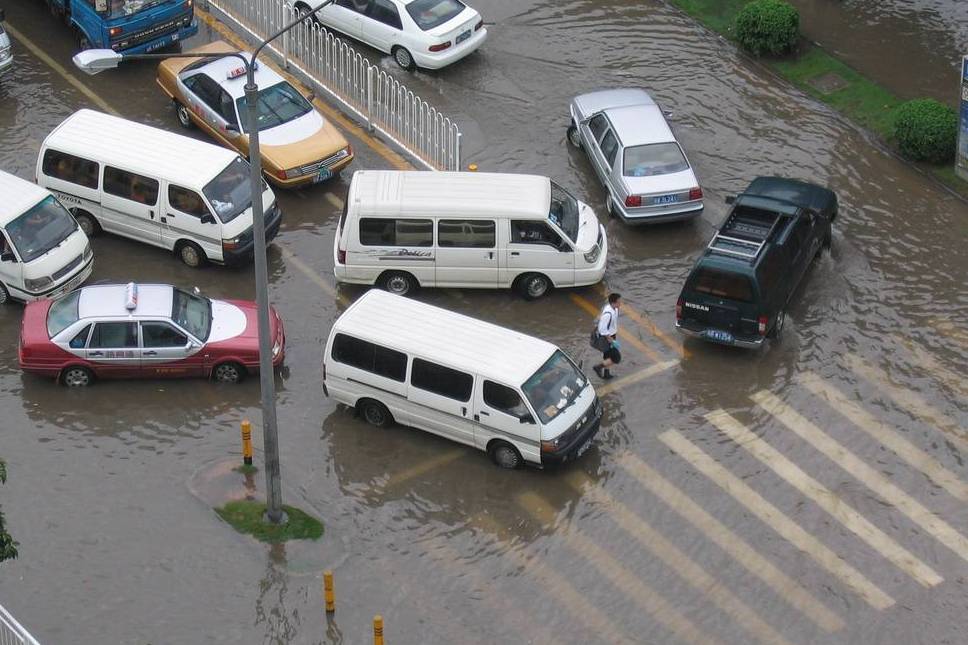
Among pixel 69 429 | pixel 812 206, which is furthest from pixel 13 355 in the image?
pixel 812 206

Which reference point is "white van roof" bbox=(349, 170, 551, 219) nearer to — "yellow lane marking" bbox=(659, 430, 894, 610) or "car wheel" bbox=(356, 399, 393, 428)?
"car wheel" bbox=(356, 399, 393, 428)

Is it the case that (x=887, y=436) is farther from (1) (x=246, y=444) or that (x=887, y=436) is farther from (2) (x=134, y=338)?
(2) (x=134, y=338)

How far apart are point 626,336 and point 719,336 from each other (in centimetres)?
157

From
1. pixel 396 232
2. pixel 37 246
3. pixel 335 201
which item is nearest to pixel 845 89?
pixel 335 201

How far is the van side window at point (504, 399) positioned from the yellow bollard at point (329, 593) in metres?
3.37

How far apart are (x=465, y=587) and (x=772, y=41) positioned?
15.5 m

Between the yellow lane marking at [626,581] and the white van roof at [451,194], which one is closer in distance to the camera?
the yellow lane marking at [626,581]

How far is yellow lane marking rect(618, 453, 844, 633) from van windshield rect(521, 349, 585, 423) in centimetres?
133

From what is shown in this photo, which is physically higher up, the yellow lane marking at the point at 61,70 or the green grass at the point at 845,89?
the green grass at the point at 845,89

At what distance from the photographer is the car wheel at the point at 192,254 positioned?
78.5 ft

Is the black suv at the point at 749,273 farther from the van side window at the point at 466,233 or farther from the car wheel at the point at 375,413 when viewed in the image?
the car wheel at the point at 375,413

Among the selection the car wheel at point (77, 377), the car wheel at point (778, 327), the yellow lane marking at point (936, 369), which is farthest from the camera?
the car wheel at point (778, 327)

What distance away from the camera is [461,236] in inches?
904

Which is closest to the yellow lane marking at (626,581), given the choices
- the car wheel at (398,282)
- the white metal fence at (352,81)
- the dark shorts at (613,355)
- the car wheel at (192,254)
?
the dark shorts at (613,355)
